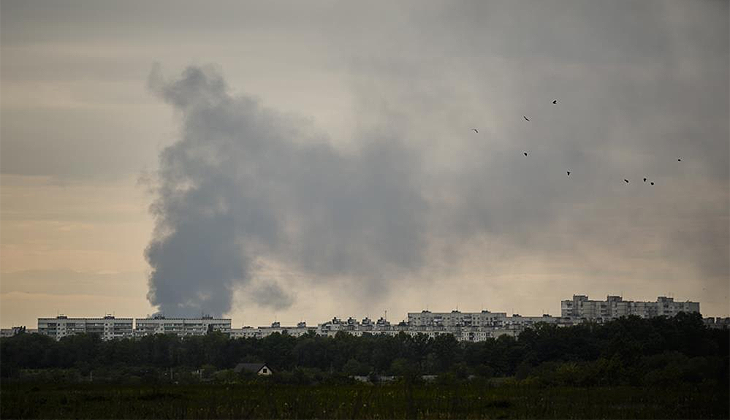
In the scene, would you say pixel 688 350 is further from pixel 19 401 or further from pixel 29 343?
pixel 19 401

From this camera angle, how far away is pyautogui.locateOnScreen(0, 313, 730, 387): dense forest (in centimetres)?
9238

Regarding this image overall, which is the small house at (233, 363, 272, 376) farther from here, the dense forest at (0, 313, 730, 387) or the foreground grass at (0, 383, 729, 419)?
the foreground grass at (0, 383, 729, 419)

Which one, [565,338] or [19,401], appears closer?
[19,401]

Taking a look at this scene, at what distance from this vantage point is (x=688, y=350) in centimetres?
10100

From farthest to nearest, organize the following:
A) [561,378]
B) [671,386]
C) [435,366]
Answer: [435,366]
[561,378]
[671,386]

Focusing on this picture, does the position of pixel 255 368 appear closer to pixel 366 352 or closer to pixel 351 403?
pixel 366 352

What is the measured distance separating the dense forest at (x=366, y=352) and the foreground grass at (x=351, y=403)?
2866 centimetres

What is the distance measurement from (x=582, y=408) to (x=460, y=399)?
548cm

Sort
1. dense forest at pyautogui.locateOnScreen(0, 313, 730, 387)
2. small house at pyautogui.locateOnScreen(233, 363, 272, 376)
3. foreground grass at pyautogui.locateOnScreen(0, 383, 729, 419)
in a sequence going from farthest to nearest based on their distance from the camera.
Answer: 1. small house at pyautogui.locateOnScreen(233, 363, 272, 376)
2. dense forest at pyautogui.locateOnScreen(0, 313, 730, 387)
3. foreground grass at pyautogui.locateOnScreen(0, 383, 729, 419)

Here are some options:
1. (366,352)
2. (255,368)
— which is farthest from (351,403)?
(366,352)

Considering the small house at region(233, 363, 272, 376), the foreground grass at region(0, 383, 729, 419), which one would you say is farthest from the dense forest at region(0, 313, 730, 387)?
the foreground grass at region(0, 383, 729, 419)

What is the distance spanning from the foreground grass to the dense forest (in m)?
28.7

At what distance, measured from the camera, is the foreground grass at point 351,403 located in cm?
4025

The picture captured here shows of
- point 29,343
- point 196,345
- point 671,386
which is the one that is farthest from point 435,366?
point 671,386
